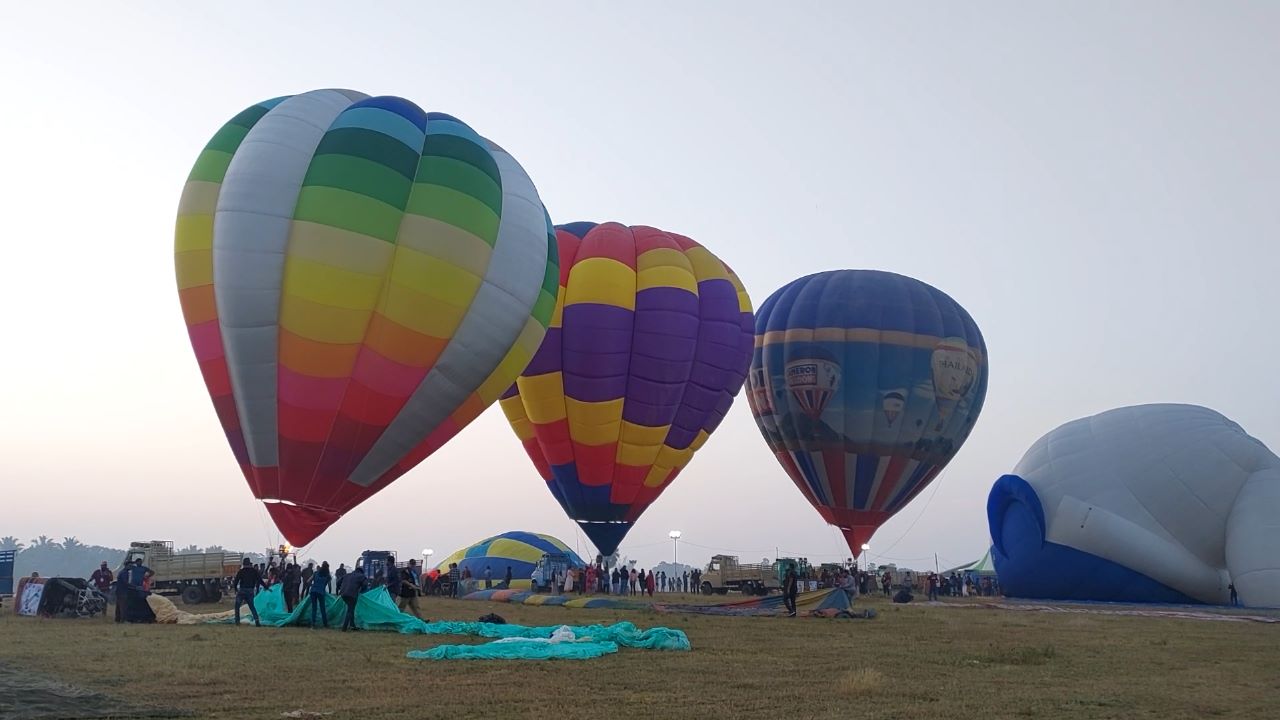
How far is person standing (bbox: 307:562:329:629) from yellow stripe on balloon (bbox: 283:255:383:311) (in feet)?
14.0

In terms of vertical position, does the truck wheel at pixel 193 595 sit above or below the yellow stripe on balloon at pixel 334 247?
below

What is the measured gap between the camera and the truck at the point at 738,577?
32591 millimetres

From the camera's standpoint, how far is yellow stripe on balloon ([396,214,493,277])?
17.1m

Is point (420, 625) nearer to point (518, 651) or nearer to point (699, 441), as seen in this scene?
point (518, 651)

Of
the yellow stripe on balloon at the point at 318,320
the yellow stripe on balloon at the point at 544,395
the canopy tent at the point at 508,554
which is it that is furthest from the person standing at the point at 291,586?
the canopy tent at the point at 508,554

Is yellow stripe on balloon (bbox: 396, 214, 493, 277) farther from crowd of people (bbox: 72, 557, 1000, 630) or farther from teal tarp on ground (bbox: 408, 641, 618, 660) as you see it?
teal tarp on ground (bbox: 408, 641, 618, 660)

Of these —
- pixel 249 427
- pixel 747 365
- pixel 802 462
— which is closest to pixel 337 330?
pixel 249 427

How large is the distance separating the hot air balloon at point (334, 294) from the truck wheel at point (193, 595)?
6435mm

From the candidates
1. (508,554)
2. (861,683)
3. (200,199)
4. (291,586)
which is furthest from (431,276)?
(508,554)

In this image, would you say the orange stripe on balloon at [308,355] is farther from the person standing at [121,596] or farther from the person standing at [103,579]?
the person standing at [103,579]

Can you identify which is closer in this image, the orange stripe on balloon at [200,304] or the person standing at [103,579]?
the orange stripe on balloon at [200,304]

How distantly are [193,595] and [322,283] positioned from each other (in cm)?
967

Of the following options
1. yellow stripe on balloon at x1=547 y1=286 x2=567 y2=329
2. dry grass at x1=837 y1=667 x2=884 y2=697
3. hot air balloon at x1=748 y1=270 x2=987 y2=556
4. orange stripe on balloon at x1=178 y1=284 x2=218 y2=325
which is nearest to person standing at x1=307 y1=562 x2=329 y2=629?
orange stripe on balloon at x1=178 y1=284 x2=218 y2=325

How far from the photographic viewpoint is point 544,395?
26.6m
